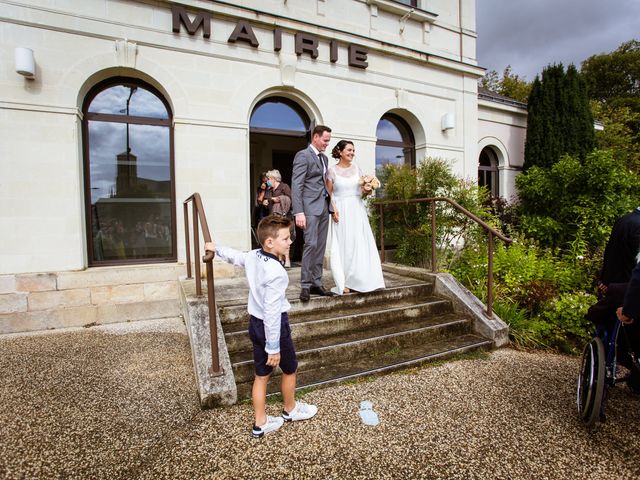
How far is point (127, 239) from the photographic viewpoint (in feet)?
16.4

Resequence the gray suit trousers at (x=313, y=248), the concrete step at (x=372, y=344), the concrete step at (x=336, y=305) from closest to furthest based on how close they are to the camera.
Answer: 1. the concrete step at (x=372, y=344)
2. the concrete step at (x=336, y=305)
3. the gray suit trousers at (x=313, y=248)

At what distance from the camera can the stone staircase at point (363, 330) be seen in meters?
3.00

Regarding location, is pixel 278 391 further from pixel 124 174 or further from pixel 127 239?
pixel 124 174

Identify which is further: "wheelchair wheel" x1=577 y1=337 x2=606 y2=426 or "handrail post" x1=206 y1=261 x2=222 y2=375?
"handrail post" x1=206 y1=261 x2=222 y2=375

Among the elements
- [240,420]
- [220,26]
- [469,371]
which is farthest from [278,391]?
[220,26]

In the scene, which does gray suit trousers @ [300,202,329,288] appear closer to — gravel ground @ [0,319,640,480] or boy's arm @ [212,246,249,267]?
gravel ground @ [0,319,640,480]

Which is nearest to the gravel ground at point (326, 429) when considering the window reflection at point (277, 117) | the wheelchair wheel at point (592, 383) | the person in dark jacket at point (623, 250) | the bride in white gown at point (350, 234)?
the wheelchair wheel at point (592, 383)

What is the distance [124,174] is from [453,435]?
5.02 m

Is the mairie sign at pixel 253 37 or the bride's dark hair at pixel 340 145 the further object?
the mairie sign at pixel 253 37

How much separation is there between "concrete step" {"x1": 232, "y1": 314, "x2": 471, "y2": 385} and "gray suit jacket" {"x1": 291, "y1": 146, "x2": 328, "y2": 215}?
1.35 metres

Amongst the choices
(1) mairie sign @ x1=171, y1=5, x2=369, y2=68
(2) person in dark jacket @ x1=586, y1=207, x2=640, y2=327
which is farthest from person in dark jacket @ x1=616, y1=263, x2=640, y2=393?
(1) mairie sign @ x1=171, y1=5, x2=369, y2=68

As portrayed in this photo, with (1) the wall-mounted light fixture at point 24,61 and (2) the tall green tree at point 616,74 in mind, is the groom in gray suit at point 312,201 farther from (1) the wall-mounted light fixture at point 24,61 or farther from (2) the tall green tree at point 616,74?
(2) the tall green tree at point 616,74

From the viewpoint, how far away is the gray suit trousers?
3.75 meters

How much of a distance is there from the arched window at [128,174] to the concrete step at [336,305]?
220cm
